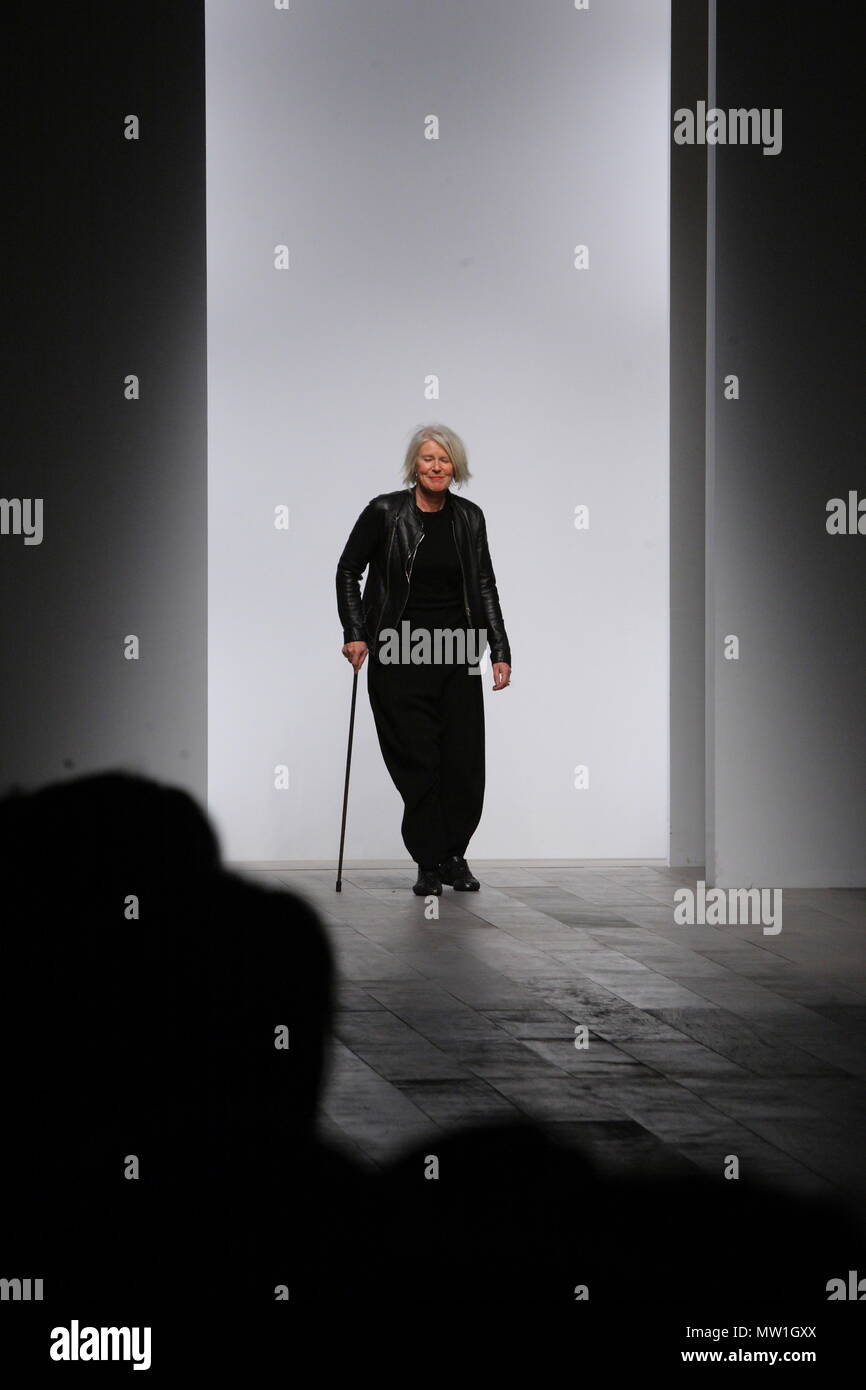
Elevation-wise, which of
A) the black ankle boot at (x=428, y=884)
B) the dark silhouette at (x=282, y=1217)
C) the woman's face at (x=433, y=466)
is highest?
the woman's face at (x=433, y=466)

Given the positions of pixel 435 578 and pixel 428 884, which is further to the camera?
pixel 435 578

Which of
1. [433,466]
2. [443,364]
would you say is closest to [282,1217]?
[433,466]

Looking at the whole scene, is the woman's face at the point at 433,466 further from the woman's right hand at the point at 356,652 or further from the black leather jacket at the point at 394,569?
the woman's right hand at the point at 356,652

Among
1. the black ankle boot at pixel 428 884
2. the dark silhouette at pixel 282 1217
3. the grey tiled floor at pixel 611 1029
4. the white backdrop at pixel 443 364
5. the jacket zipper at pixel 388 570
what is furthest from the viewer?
the white backdrop at pixel 443 364

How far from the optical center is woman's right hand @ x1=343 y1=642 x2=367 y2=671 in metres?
7.15

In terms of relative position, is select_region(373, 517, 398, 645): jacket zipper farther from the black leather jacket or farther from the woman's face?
the woman's face

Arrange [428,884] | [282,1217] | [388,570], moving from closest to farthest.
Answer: [282,1217] < [428,884] < [388,570]

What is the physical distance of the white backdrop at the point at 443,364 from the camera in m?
7.98

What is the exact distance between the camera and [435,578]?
285 inches

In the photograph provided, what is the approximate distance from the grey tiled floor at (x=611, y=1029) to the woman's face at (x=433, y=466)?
1561 mm

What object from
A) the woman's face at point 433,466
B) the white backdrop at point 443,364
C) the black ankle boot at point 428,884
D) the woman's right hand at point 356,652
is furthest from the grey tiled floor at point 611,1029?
the woman's face at point 433,466

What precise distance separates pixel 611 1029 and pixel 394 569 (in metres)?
2.93

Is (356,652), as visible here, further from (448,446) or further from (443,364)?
(443,364)
